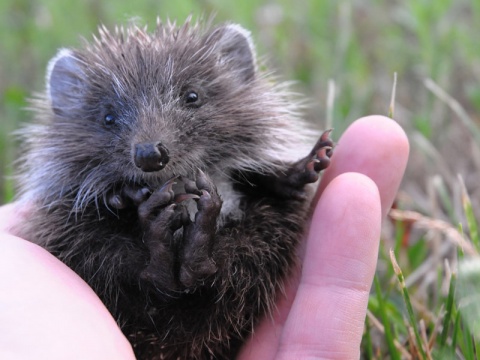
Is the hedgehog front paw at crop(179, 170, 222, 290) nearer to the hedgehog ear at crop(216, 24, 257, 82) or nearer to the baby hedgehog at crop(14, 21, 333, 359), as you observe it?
the baby hedgehog at crop(14, 21, 333, 359)

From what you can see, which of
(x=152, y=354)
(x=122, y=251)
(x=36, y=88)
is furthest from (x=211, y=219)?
(x=36, y=88)

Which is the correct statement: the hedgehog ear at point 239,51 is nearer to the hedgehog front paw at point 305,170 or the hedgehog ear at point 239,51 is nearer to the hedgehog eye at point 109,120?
the hedgehog front paw at point 305,170

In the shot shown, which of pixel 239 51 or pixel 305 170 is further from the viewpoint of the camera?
pixel 239 51

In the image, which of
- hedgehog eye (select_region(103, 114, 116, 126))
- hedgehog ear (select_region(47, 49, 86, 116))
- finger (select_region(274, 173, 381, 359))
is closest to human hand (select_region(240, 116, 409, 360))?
finger (select_region(274, 173, 381, 359))

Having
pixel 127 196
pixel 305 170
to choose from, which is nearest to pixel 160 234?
pixel 127 196

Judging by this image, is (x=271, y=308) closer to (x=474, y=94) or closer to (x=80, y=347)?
(x=80, y=347)

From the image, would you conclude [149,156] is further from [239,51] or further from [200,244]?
[239,51]
